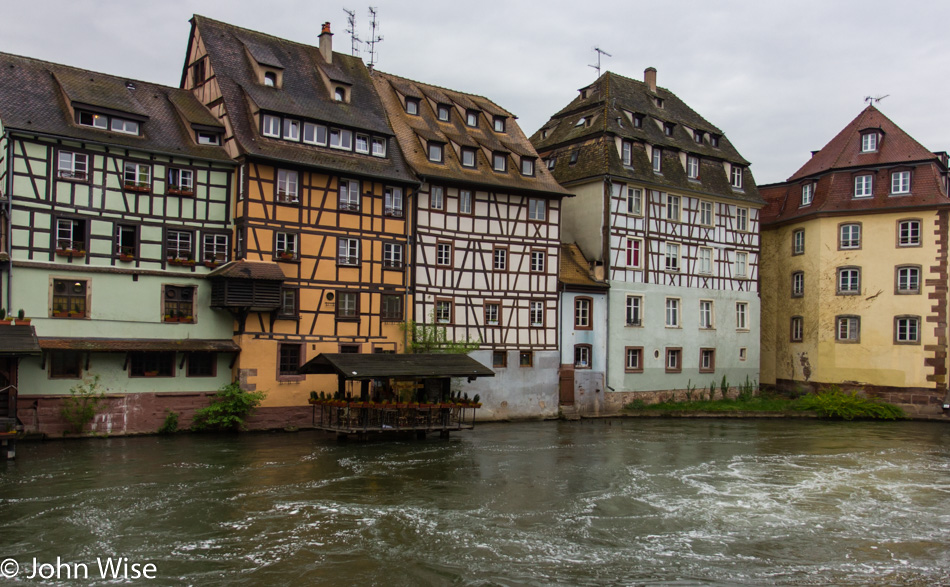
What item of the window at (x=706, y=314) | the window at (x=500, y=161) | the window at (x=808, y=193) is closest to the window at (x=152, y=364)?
the window at (x=500, y=161)

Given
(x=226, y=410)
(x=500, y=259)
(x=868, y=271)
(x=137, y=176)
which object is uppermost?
(x=137, y=176)

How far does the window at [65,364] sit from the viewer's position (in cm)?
2291

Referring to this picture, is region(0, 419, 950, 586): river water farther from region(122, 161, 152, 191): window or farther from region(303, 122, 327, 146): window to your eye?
region(303, 122, 327, 146): window

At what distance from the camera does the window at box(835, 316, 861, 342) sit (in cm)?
3681

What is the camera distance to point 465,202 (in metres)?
30.9

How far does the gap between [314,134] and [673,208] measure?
16.8 meters

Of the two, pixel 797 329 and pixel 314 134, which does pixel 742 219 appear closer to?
pixel 797 329

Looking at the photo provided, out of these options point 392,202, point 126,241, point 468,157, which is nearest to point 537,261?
point 468,157

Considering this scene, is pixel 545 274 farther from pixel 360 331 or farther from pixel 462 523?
pixel 462 523

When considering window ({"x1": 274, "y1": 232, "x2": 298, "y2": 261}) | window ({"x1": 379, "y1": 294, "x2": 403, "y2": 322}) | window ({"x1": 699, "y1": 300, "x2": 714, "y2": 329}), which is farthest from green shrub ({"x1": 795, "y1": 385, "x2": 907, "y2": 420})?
window ({"x1": 274, "y1": 232, "x2": 298, "y2": 261})

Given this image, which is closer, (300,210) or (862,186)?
(300,210)

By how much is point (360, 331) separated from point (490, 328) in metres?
5.46

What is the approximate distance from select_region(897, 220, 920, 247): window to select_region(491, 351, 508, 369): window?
18.7 meters

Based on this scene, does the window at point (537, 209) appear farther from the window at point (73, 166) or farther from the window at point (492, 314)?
the window at point (73, 166)
